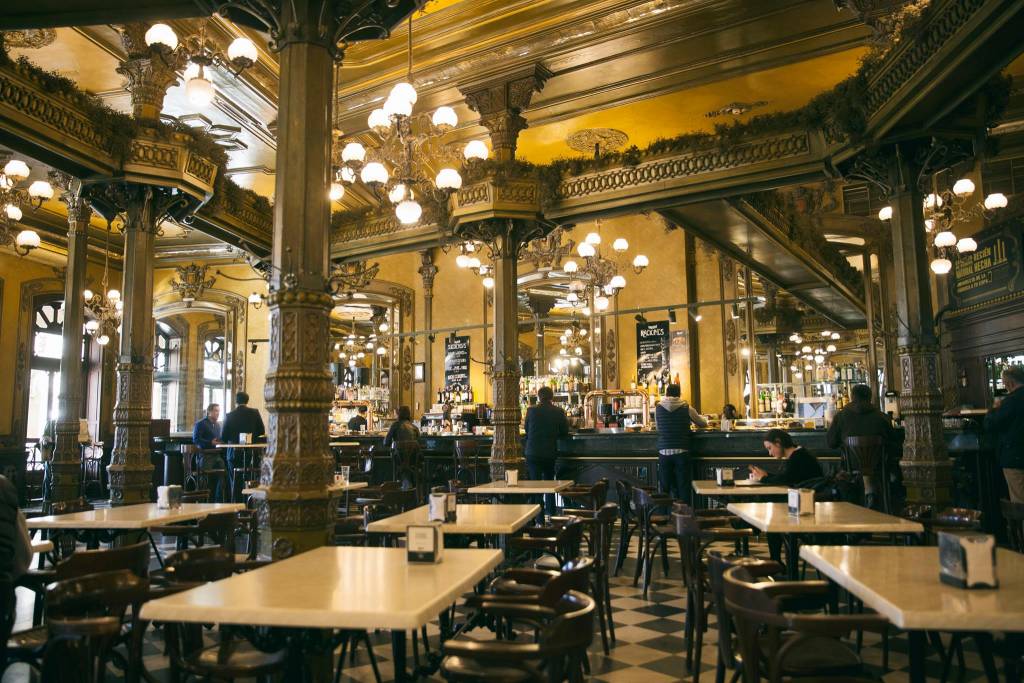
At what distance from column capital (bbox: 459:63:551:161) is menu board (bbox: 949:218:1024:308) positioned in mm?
7649

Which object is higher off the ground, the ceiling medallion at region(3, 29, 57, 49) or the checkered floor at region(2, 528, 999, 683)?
the ceiling medallion at region(3, 29, 57, 49)

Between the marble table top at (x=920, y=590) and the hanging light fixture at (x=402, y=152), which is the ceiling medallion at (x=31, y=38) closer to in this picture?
the hanging light fixture at (x=402, y=152)

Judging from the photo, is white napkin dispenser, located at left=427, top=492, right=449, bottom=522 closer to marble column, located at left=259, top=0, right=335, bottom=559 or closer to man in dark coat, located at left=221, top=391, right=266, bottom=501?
marble column, located at left=259, top=0, right=335, bottom=559

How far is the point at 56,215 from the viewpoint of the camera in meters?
14.5

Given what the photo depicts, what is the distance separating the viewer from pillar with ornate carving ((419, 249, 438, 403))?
674 inches

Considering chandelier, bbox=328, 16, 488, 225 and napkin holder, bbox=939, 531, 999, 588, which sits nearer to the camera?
napkin holder, bbox=939, 531, 999, 588

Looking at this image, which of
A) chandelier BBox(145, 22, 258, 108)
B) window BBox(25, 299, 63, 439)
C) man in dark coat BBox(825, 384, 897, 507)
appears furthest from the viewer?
window BBox(25, 299, 63, 439)

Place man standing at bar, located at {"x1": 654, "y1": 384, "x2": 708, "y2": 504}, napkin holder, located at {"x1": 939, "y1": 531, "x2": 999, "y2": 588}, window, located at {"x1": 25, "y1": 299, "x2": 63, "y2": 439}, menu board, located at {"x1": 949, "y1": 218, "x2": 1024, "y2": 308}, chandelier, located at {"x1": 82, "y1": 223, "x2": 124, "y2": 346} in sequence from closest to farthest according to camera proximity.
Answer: napkin holder, located at {"x1": 939, "y1": 531, "x2": 999, "y2": 588}, man standing at bar, located at {"x1": 654, "y1": 384, "x2": 708, "y2": 504}, menu board, located at {"x1": 949, "y1": 218, "x2": 1024, "y2": 308}, chandelier, located at {"x1": 82, "y1": 223, "x2": 124, "y2": 346}, window, located at {"x1": 25, "y1": 299, "x2": 63, "y2": 439}

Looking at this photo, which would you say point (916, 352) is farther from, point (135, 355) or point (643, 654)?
point (135, 355)

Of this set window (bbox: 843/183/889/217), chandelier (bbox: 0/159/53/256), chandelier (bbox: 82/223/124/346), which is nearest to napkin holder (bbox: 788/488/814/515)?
chandelier (bbox: 0/159/53/256)

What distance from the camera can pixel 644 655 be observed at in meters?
4.36

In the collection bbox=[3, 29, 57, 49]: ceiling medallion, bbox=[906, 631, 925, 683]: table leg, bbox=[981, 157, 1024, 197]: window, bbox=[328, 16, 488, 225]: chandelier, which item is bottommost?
bbox=[906, 631, 925, 683]: table leg

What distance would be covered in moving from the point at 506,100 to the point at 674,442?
Answer: 4350 millimetres

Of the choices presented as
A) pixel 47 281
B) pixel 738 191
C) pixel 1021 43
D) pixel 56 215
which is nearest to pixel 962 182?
pixel 738 191
